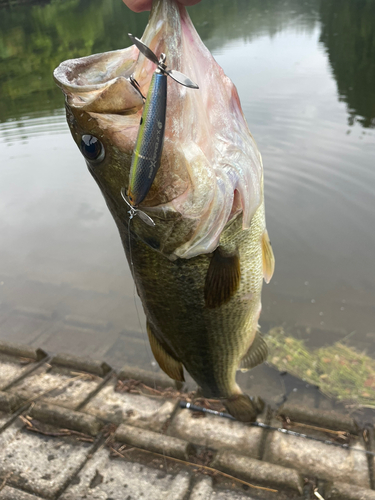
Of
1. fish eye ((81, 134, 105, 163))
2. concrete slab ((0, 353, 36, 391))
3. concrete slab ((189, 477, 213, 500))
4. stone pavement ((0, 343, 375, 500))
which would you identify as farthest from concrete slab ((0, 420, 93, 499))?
fish eye ((81, 134, 105, 163))

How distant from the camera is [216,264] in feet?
5.28

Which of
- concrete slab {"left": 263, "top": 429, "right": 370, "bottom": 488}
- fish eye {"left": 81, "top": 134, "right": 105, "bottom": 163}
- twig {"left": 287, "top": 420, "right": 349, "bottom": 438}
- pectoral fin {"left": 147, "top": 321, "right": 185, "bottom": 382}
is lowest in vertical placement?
twig {"left": 287, "top": 420, "right": 349, "bottom": 438}

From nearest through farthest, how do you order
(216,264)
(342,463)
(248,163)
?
1. (248,163)
2. (216,264)
3. (342,463)

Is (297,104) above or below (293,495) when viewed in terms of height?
above

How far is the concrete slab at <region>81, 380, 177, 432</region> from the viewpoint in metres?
3.15

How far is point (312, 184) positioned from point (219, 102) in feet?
20.6

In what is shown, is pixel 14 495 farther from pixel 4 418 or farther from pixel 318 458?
pixel 318 458

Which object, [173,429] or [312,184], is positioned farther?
[312,184]

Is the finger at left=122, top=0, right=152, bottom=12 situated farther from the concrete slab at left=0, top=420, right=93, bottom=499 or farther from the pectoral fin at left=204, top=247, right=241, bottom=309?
the concrete slab at left=0, top=420, right=93, bottom=499

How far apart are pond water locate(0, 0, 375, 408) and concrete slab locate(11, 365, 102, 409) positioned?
26.2 inches

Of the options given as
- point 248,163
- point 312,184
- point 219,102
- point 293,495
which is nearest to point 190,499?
point 293,495

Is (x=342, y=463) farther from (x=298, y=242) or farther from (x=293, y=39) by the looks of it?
(x=293, y=39)

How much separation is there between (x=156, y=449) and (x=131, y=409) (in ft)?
1.78

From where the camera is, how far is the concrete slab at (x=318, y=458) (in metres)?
2.57
